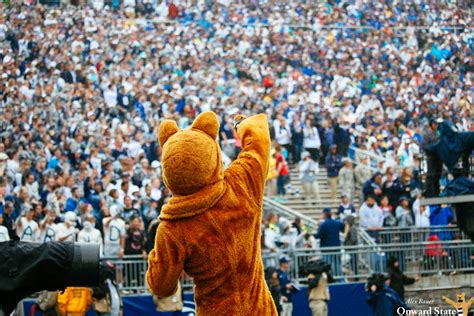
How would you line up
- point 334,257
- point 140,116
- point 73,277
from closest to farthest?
point 73,277 → point 334,257 → point 140,116

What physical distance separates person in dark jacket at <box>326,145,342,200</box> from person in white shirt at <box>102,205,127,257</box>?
18.5 ft

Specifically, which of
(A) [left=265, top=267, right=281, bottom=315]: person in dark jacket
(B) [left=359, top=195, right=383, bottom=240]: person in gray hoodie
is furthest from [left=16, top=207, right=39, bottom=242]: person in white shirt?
(B) [left=359, top=195, right=383, bottom=240]: person in gray hoodie

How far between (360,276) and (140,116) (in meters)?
6.12

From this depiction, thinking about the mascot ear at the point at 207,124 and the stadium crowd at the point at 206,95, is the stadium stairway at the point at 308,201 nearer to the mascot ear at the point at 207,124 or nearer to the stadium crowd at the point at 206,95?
the stadium crowd at the point at 206,95

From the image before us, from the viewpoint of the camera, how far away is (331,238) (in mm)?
15133

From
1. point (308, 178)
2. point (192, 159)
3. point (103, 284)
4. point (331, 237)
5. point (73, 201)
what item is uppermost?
point (308, 178)

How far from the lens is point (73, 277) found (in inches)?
176

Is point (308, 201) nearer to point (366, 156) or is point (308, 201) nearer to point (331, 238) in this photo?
point (366, 156)

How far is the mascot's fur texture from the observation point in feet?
20.6

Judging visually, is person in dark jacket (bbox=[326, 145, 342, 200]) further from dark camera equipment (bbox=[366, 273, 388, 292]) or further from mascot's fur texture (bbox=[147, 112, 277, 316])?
mascot's fur texture (bbox=[147, 112, 277, 316])

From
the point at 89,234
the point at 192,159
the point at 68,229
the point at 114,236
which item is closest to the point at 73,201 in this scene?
the point at 114,236

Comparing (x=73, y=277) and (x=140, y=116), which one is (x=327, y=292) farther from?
(x=73, y=277)

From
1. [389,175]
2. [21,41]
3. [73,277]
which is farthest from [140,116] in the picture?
[73,277]

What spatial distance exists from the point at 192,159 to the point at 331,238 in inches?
358
